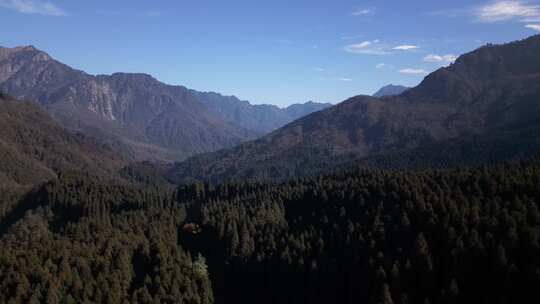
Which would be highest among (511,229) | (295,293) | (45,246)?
(511,229)

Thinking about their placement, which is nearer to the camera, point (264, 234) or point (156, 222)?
point (264, 234)

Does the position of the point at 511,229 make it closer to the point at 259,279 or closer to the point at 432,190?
the point at 432,190

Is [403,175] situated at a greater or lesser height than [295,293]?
greater

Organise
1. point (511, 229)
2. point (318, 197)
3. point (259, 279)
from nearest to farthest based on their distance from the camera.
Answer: point (511, 229), point (259, 279), point (318, 197)

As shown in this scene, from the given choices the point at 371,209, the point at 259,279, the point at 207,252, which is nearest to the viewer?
the point at 259,279

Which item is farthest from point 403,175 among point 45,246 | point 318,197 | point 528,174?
point 45,246

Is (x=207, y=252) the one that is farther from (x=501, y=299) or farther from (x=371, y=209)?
(x=501, y=299)

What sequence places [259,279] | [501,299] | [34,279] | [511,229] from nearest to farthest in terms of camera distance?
1. [501,299]
2. [511,229]
3. [34,279]
4. [259,279]

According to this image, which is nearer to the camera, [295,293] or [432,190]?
[295,293]

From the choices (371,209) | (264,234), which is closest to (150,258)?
(264,234)
